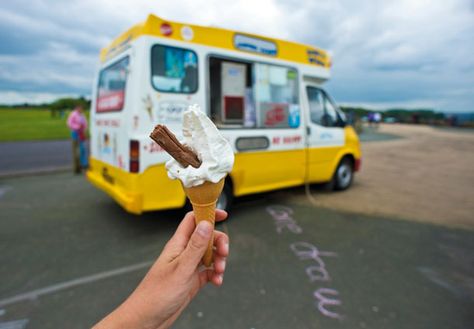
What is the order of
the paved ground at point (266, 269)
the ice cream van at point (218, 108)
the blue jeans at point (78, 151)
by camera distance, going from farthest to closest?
1. the blue jeans at point (78, 151)
2. the ice cream van at point (218, 108)
3. the paved ground at point (266, 269)

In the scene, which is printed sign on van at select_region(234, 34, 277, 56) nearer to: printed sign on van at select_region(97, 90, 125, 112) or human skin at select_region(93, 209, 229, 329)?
printed sign on van at select_region(97, 90, 125, 112)

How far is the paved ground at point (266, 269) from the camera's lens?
220 cm

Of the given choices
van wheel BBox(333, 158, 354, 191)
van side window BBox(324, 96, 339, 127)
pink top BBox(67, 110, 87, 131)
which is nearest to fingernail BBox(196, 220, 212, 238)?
van side window BBox(324, 96, 339, 127)

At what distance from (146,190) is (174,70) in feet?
5.05

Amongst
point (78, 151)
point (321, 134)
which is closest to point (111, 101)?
point (321, 134)

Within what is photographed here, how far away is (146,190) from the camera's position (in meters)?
3.35

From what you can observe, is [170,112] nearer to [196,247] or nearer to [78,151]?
[196,247]

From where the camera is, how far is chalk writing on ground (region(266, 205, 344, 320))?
7.61 feet

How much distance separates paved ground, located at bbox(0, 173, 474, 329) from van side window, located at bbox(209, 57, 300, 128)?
1.53 meters

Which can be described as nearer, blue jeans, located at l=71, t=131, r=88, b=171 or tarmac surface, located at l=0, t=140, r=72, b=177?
blue jeans, located at l=71, t=131, r=88, b=171

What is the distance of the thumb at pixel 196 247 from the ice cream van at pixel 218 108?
1605 mm

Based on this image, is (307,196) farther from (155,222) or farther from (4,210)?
(4,210)

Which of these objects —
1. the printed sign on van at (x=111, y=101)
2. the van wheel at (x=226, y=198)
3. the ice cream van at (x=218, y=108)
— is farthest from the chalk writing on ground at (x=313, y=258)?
the printed sign on van at (x=111, y=101)

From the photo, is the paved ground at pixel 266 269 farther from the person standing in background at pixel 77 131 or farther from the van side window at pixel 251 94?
the person standing in background at pixel 77 131
